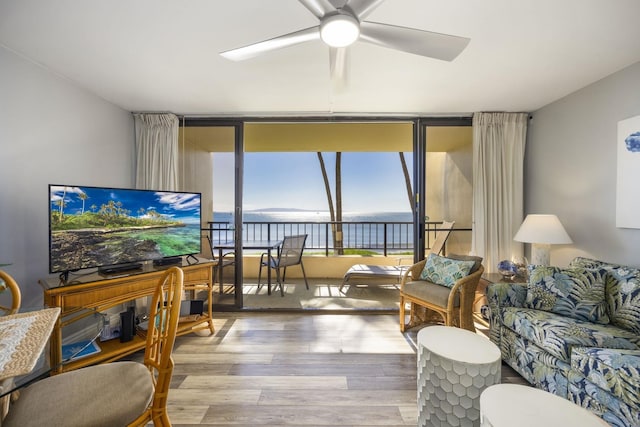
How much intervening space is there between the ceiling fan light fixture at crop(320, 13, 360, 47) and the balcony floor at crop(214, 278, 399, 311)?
2.80 metres

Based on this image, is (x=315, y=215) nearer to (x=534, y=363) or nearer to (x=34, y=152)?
(x=34, y=152)

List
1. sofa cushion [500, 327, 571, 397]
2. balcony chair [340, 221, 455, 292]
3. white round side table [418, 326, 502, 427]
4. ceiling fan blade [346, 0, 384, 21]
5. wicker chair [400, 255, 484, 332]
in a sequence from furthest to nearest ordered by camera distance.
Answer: balcony chair [340, 221, 455, 292] < wicker chair [400, 255, 484, 332] < sofa cushion [500, 327, 571, 397] < white round side table [418, 326, 502, 427] < ceiling fan blade [346, 0, 384, 21]

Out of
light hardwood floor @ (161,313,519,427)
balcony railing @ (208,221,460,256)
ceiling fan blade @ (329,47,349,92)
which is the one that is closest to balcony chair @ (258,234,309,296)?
balcony railing @ (208,221,460,256)

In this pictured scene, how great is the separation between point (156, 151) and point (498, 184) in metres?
4.03

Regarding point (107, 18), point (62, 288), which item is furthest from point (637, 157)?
point (62, 288)

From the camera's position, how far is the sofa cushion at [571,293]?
6.23ft

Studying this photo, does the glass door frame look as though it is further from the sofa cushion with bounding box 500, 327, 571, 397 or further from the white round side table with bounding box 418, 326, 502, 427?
the white round side table with bounding box 418, 326, 502, 427

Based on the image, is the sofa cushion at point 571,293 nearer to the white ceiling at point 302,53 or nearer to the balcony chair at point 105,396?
the white ceiling at point 302,53

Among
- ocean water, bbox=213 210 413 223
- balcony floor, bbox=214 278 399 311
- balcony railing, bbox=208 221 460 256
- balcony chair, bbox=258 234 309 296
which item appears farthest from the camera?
ocean water, bbox=213 210 413 223

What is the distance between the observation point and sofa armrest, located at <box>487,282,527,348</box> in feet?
7.13

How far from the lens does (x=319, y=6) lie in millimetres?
1206

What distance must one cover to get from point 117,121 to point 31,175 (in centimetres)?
111

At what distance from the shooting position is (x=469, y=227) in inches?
139

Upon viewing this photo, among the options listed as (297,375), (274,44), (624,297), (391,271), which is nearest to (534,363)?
(624,297)
